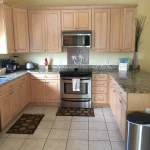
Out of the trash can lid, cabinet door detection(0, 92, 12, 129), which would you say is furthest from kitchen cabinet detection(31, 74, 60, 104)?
the trash can lid

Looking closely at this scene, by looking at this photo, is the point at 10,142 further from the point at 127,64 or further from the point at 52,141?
the point at 127,64

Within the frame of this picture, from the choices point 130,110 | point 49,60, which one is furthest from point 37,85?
point 130,110

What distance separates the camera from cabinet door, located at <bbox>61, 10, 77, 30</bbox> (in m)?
4.06

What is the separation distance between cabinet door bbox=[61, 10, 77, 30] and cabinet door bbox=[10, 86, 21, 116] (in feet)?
6.18

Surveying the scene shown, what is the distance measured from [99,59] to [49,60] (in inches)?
54.1

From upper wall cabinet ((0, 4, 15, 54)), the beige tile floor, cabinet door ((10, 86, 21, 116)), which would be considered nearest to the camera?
the beige tile floor

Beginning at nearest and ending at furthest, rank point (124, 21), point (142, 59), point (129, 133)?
point (129, 133) → point (124, 21) → point (142, 59)

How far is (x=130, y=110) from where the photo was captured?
2.26 meters

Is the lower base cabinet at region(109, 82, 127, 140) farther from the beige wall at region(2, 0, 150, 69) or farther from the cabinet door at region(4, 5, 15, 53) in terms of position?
the cabinet door at region(4, 5, 15, 53)

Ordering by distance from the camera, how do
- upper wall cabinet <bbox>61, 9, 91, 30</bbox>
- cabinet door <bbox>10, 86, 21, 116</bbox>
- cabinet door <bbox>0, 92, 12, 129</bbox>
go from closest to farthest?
cabinet door <bbox>0, 92, 12, 129</bbox> < cabinet door <bbox>10, 86, 21, 116</bbox> < upper wall cabinet <bbox>61, 9, 91, 30</bbox>

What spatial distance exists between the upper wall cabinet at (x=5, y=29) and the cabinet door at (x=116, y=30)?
7.89 feet

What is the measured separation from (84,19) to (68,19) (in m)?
0.39

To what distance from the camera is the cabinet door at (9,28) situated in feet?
11.9

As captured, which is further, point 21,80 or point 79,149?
point 21,80
